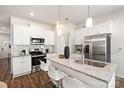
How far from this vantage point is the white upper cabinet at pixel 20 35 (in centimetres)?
359

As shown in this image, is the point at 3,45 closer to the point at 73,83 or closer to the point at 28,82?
the point at 28,82

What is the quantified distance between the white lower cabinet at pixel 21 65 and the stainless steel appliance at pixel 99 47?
2.73 meters

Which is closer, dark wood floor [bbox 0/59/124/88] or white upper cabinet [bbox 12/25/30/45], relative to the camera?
dark wood floor [bbox 0/59/124/88]

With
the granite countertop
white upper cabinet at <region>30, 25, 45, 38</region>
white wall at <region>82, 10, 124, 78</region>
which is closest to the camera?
the granite countertop

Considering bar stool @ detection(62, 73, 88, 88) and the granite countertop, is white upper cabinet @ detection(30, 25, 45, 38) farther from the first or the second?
bar stool @ detection(62, 73, 88, 88)

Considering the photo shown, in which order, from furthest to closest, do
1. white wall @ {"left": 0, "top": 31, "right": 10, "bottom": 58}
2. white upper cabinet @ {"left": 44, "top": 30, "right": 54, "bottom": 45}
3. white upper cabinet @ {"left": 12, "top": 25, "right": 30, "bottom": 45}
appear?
white wall @ {"left": 0, "top": 31, "right": 10, "bottom": 58} < white upper cabinet @ {"left": 44, "top": 30, "right": 54, "bottom": 45} < white upper cabinet @ {"left": 12, "top": 25, "right": 30, "bottom": 45}

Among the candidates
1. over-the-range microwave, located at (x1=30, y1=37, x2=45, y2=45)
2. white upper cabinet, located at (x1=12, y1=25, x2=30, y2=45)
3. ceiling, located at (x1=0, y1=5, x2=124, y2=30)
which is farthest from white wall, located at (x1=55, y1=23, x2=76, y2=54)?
white upper cabinet, located at (x1=12, y1=25, x2=30, y2=45)

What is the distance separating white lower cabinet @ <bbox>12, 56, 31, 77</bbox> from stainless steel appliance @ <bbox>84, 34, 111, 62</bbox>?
2734 millimetres

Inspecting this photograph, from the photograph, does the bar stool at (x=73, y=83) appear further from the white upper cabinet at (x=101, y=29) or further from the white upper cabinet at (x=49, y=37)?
the white upper cabinet at (x=49, y=37)

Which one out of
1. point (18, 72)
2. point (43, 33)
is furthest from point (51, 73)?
point (43, 33)

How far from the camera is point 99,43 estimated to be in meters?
3.41

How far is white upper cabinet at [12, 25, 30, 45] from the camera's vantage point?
3.59 metres

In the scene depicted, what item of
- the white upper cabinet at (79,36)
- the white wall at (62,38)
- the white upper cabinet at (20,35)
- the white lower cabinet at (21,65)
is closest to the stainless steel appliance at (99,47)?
the white upper cabinet at (79,36)
